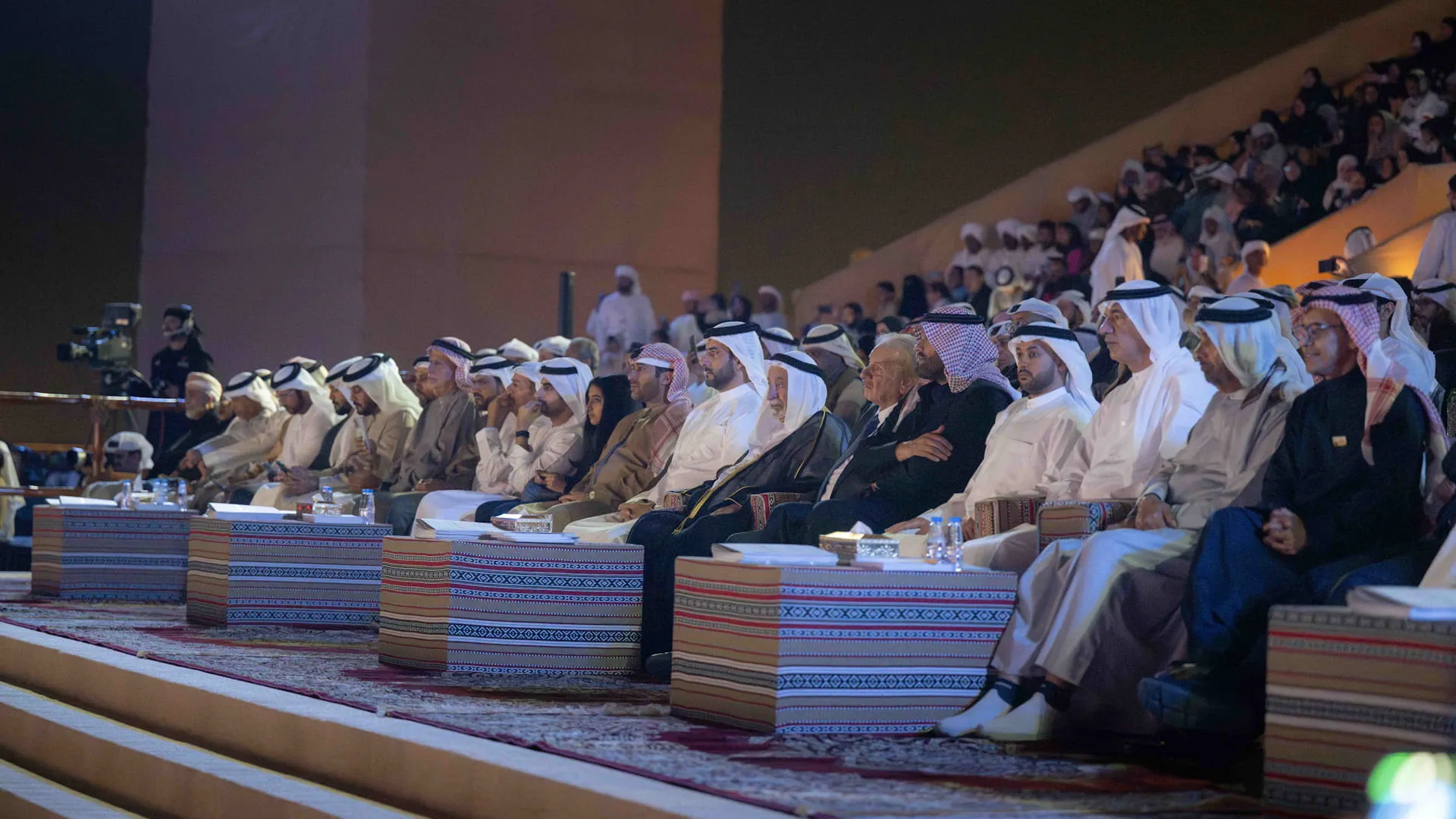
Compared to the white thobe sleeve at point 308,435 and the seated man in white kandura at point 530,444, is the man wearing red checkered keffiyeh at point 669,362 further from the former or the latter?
the white thobe sleeve at point 308,435

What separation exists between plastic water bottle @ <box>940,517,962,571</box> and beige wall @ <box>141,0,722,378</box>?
10972 mm

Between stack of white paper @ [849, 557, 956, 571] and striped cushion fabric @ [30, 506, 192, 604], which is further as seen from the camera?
striped cushion fabric @ [30, 506, 192, 604]

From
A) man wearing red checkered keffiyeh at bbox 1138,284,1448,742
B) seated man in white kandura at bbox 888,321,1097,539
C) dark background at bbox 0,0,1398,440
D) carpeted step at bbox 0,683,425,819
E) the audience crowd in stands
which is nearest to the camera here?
carpeted step at bbox 0,683,425,819

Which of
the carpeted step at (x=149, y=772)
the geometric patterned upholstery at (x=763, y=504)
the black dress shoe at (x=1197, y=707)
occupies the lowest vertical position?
the carpeted step at (x=149, y=772)

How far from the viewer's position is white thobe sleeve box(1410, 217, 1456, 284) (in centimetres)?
825

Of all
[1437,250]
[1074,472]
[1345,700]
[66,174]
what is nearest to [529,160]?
[66,174]

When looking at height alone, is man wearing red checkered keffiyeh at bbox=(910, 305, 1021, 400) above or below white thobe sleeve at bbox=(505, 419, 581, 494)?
above

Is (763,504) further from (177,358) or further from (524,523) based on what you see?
(177,358)

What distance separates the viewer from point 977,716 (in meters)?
3.61

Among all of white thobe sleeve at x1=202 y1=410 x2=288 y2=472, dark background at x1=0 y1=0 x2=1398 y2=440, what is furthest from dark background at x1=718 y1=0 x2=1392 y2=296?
white thobe sleeve at x1=202 y1=410 x2=288 y2=472

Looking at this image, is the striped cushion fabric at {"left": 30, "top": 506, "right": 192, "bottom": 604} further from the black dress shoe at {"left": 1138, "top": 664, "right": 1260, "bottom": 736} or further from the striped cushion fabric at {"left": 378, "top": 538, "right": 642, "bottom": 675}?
the black dress shoe at {"left": 1138, "top": 664, "right": 1260, "bottom": 736}

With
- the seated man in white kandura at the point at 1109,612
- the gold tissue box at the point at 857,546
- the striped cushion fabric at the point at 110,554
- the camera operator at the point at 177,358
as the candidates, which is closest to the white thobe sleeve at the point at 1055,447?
the seated man in white kandura at the point at 1109,612

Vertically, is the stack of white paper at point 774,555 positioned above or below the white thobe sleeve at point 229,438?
below

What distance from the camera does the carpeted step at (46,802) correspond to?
11.5ft
